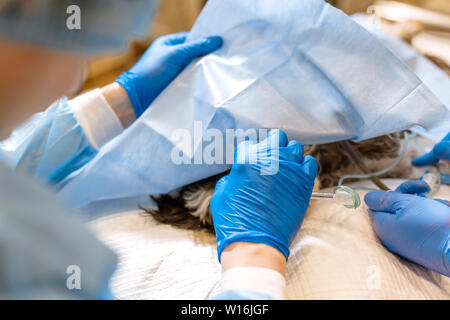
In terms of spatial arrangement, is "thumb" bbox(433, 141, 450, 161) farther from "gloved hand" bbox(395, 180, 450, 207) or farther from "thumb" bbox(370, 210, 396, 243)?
"thumb" bbox(370, 210, 396, 243)

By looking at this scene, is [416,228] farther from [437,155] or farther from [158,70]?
[158,70]

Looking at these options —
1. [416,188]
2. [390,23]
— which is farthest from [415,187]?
[390,23]

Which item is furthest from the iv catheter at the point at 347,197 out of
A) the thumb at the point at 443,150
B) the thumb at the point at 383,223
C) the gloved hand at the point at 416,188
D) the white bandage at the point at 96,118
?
the white bandage at the point at 96,118

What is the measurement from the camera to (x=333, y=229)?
79cm

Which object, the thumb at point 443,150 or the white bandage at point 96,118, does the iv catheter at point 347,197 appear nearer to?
the thumb at point 443,150

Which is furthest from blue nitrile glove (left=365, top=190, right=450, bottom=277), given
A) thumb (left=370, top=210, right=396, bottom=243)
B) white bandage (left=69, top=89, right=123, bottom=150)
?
white bandage (left=69, top=89, right=123, bottom=150)

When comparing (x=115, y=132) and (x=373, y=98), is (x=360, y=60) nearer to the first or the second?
(x=373, y=98)

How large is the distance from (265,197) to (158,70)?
52 cm

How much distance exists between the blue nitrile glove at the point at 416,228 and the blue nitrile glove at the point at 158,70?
59 cm

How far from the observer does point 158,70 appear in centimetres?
104

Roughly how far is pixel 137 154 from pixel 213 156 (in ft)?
0.75
